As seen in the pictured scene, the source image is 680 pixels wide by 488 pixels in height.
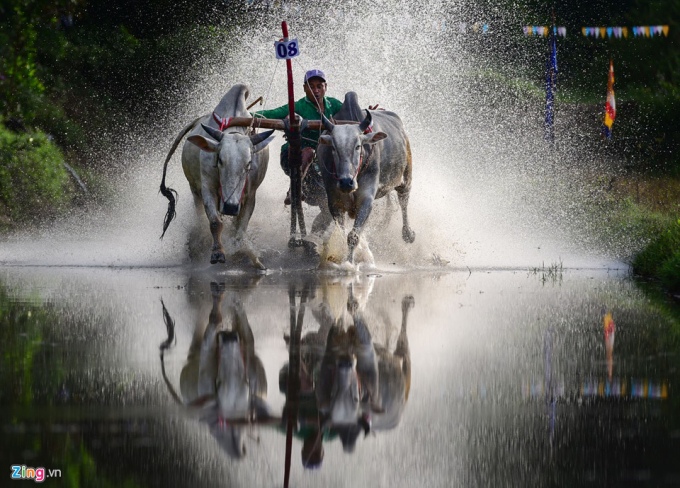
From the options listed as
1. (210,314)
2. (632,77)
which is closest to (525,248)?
(210,314)

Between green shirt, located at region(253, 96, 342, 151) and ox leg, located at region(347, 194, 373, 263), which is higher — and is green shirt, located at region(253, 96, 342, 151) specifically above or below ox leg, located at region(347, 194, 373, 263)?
above

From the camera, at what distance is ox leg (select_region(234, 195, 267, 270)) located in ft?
41.3

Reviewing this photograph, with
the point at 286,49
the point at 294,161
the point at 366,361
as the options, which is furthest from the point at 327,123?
the point at 366,361

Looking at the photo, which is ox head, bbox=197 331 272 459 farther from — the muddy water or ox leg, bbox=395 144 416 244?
ox leg, bbox=395 144 416 244

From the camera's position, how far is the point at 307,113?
13.7 meters

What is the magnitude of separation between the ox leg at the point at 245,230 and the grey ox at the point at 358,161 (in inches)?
37.2

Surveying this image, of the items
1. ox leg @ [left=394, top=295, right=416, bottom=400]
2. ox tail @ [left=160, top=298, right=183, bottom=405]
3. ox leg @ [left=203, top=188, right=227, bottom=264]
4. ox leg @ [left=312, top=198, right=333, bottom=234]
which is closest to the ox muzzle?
ox leg @ [left=203, top=188, right=227, bottom=264]

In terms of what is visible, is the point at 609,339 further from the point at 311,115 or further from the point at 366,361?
the point at 311,115

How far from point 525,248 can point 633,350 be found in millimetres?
9701

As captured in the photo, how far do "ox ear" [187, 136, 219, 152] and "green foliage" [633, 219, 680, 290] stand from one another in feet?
16.5

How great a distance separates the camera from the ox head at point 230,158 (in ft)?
39.5

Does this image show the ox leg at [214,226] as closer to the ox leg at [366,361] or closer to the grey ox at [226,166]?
the grey ox at [226,166]

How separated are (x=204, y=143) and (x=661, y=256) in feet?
18.1

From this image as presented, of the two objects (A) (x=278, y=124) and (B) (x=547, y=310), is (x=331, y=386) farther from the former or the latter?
(A) (x=278, y=124)
